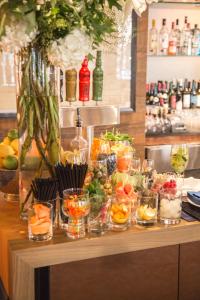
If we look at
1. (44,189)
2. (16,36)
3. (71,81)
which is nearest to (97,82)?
(71,81)

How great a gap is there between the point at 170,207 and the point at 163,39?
272 centimetres

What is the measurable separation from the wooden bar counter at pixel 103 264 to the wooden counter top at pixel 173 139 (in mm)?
1835

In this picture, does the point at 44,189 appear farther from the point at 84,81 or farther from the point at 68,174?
the point at 84,81

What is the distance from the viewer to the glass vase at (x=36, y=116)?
1491mm

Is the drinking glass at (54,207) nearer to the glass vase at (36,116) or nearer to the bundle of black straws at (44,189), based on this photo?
the bundle of black straws at (44,189)

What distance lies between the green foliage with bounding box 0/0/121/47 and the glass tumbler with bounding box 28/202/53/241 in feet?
1.63

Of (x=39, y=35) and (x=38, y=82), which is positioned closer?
(x=39, y=35)

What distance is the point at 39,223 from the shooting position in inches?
56.5

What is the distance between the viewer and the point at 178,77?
14.1ft

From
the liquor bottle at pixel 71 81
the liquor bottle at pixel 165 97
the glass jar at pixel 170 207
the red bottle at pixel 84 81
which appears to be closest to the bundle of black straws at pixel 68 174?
the glass jar at pixel 170 207

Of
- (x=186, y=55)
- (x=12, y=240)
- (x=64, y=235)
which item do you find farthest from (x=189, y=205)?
(x=186, y=55)

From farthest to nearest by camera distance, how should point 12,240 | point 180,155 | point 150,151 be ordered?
point 150,151
point 180,155
point 12,240

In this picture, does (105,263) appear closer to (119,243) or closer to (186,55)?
(119,243)

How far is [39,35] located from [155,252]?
101 centimetres
